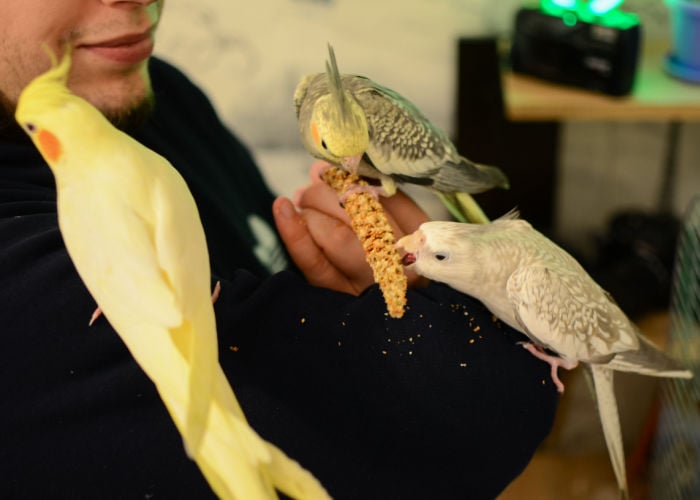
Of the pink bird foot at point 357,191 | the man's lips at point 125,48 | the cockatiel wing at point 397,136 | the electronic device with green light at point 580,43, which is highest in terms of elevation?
the man's lips at point 125,48

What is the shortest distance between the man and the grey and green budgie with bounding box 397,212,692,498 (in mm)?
33

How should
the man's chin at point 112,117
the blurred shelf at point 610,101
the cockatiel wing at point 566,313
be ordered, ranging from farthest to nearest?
1. the blurred shelf at point 610,101
2. the man's chin at point 112,117
3. the cockatiel wing at point 566,313

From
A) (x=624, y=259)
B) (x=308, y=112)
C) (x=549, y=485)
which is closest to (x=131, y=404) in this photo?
(x=308, y=112)

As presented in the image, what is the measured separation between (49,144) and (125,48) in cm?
24


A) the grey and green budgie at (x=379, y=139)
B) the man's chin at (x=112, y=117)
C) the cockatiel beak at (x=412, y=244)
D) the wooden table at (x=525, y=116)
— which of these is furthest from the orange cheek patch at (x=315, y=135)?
the wooden table at (x=525, y=116)

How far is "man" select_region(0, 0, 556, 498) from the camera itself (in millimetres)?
550

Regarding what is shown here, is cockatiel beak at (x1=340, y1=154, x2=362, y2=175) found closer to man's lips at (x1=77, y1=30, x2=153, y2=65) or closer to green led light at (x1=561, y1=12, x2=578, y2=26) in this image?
man's lips at (x1=77, y1=30, x2=153, y2=65)

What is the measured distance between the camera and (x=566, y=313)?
544 mm

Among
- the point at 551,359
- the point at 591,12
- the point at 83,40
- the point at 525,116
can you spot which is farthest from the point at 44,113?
the point at 591,12

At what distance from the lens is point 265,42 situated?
1891 millimetres

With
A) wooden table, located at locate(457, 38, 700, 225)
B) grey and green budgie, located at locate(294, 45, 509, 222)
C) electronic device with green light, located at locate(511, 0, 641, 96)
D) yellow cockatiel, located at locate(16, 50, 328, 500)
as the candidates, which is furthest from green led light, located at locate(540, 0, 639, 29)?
yellow cockatiel, located at locate(16, 50, 328, 500)

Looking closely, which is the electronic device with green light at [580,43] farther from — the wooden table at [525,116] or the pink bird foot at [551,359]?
the pink bird foot at [551,359]

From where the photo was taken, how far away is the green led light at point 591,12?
5.08 ft

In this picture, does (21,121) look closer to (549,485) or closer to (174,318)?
(174,318)
